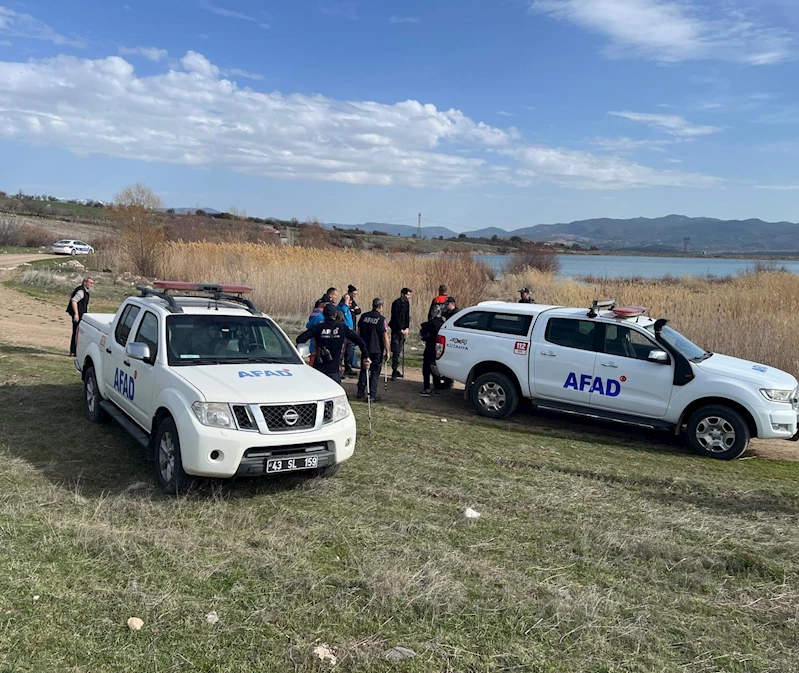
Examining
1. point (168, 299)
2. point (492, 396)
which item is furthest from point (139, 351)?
point (492, 396)

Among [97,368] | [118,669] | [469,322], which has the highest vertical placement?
[469,322]

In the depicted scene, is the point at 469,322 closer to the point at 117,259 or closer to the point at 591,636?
the point at 591,636

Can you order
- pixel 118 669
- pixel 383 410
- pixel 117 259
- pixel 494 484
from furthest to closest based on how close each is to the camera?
pixel 117 259 < pixel 383 410 < pixel 494 484 < pixel 118 669

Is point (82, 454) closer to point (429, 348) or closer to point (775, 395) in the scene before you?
point (429, 348)

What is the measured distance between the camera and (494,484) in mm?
6559

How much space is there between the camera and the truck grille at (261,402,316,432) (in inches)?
226

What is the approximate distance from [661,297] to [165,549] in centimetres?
1542

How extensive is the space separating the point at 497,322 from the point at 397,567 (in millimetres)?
6419

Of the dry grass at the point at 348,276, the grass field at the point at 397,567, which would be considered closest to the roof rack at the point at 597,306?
the grass field at the point at 397,567

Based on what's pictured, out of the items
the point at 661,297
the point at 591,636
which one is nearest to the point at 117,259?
the point at 661,297

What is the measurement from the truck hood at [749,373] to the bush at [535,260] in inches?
1026

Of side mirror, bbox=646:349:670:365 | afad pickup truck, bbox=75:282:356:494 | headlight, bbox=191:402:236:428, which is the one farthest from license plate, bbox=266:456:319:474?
side mirror, bbox=646:349:670:365

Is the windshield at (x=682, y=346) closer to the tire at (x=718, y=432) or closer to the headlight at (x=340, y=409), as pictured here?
the tire at (x=718, y=432)

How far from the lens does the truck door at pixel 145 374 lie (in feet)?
21.3
